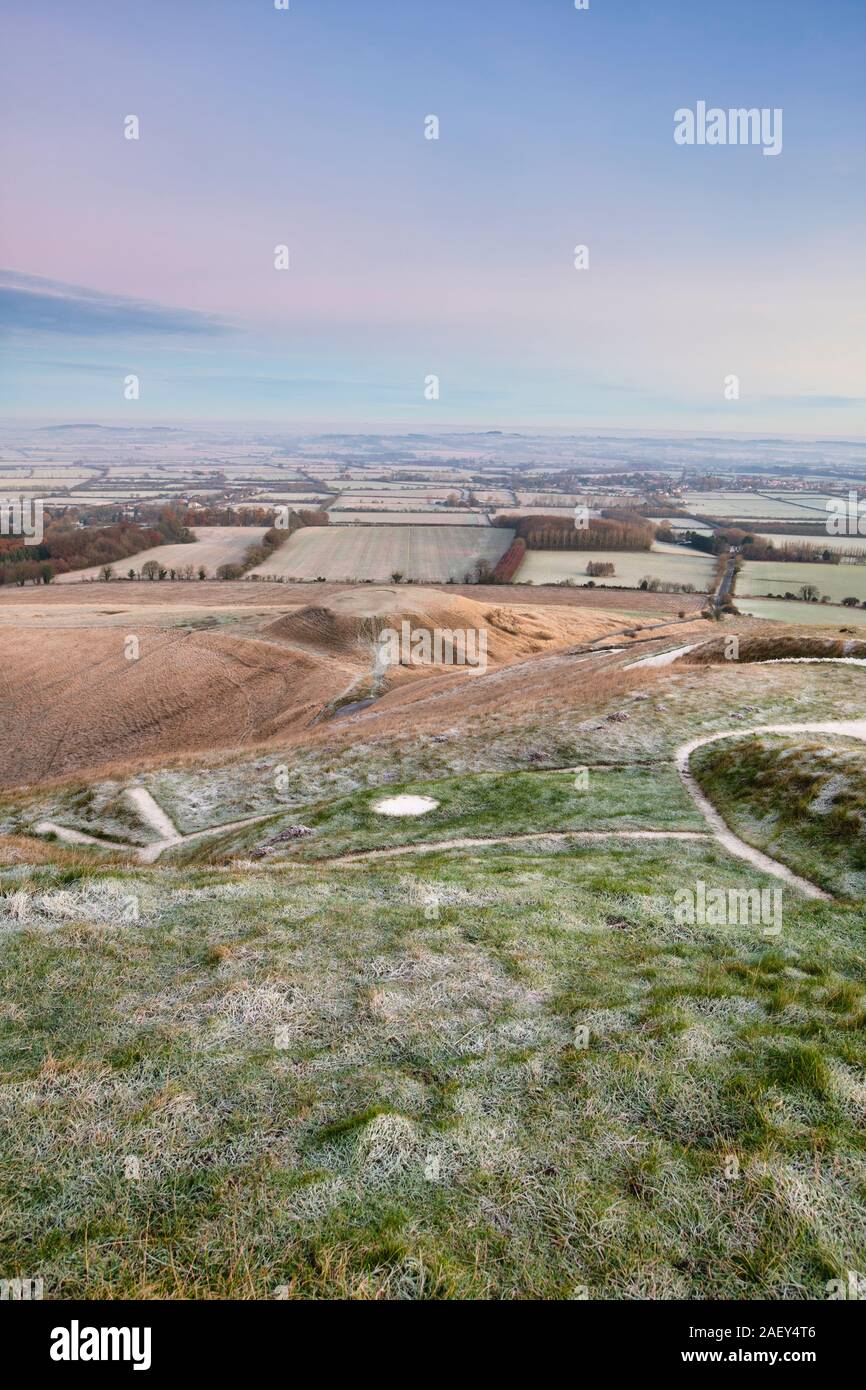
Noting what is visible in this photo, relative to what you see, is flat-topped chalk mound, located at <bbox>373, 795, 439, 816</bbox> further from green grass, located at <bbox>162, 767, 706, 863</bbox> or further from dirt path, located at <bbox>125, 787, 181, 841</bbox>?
dirt path, located at <bbox>125, 787, 181, 841</bbox>

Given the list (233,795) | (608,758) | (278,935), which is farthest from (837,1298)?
(233,795)

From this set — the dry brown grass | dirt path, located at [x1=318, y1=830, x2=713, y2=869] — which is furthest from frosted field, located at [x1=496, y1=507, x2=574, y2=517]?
dirt path, located at [x1=318, y1=830, x2=713, y2=869]

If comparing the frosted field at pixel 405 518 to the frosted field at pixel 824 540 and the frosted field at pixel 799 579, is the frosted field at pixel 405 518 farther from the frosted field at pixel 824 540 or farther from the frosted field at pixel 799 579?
the frosted field at pixel 799 579

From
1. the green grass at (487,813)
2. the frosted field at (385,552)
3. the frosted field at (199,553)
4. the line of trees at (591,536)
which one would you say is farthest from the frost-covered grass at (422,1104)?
the line of trees at (591,536)

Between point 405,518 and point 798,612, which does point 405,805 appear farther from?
point 405,518

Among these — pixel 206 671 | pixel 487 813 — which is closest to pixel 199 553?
pixel 206 671

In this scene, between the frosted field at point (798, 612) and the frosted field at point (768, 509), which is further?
the frosted field at point (768, 509)
